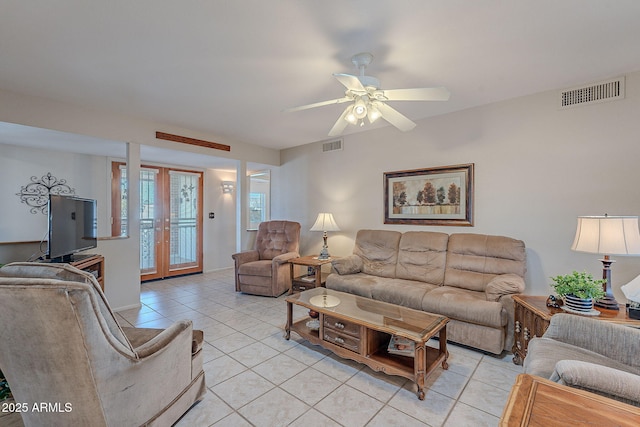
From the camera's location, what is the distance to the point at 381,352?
86.6 inches

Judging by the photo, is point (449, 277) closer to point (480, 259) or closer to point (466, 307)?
point (480, 259)

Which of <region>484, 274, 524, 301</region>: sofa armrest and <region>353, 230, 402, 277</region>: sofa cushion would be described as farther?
<region>353, 230, 402, 277</region>: sofa cushion

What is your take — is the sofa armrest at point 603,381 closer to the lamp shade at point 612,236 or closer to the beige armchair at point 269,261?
the lamp shade at point 612,236

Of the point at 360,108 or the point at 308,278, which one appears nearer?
the point at 360,108

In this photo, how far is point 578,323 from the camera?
5.19 ft

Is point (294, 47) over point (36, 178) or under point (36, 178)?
over

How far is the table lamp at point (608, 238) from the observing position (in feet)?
6.18

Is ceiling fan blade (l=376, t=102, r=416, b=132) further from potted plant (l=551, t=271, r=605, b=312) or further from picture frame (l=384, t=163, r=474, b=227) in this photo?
potted plant (l=551, t=271, r=605, b=312)

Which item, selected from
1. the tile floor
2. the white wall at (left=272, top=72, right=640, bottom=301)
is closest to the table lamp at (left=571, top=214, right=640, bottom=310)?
the white wall at (left=272, top=72, right=640, bottom=301)

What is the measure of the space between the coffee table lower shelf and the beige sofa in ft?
1.49

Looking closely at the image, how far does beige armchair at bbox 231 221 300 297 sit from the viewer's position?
4.05 metres

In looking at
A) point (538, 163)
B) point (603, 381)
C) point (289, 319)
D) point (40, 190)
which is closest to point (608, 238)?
point (538, 163)

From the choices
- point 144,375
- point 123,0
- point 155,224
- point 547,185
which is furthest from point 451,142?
point 155,224

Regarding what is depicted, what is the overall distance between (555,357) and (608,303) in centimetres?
107
